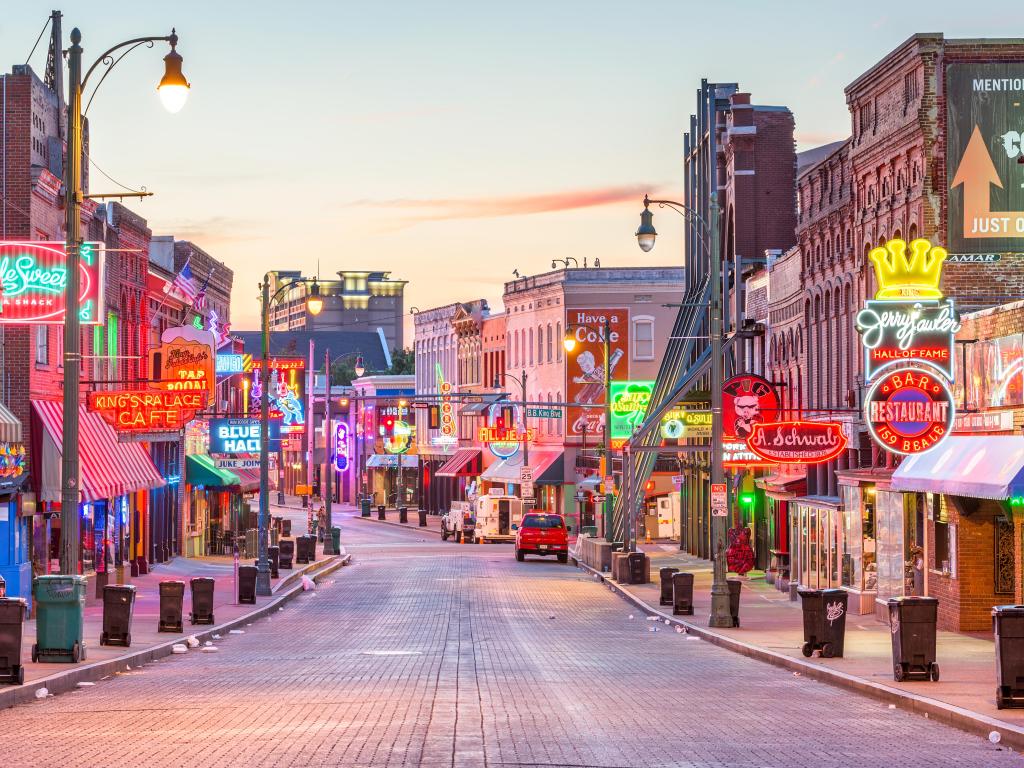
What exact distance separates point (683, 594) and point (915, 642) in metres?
14.7

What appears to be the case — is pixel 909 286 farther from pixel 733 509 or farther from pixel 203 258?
pixel 203 258

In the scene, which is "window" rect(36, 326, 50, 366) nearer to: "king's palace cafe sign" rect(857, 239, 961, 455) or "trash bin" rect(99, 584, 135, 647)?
"trash bin" rect(99, 584, 135, 647)

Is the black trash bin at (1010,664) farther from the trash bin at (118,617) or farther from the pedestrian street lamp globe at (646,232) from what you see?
the pedestrian street lamp globe at (646,232)

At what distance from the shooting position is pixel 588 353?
295 ft

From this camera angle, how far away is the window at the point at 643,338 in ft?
297

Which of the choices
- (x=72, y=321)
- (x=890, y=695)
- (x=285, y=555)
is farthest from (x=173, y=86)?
(x=285, y=555)

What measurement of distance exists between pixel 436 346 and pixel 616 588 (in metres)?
73.5

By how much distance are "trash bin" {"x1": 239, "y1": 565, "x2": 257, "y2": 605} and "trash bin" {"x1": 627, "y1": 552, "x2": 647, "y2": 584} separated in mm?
13313

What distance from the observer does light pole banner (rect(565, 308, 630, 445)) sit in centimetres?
8962

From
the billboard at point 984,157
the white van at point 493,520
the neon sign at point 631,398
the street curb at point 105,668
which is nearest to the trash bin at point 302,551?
the neon sign at point 631,398

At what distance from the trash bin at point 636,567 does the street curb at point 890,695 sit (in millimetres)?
16195

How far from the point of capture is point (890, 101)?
35406 millimetres

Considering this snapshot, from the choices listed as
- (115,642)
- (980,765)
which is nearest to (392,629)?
(115,642)

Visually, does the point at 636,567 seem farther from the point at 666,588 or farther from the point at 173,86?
the point at 173,86
